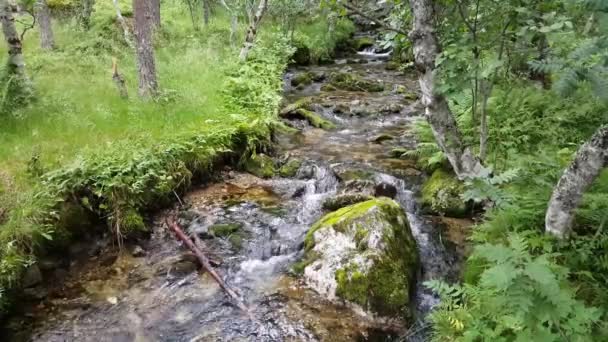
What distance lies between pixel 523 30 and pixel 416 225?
455cm

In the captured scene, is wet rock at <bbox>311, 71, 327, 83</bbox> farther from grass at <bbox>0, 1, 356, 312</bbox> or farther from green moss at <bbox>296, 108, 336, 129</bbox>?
green moss at <bbox>296, 108, 336, 129</bbox>

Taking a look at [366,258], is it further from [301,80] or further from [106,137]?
[301,80]

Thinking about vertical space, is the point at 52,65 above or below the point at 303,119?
above

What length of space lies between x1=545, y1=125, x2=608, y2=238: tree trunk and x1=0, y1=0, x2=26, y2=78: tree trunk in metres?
9.48

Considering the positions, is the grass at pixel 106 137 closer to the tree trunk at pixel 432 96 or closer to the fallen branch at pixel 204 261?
the fallen branch at pixel 204 261

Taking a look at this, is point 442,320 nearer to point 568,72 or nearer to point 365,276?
point 365,276

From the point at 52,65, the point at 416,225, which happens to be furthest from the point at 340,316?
the point at 52,65

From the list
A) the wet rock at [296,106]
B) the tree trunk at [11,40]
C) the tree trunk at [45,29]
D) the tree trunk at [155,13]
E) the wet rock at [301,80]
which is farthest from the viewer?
the tree trunk at [155,13]

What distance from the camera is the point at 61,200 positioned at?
6.54 meters

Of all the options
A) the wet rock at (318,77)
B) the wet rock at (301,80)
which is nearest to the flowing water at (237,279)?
the wet rock at (301,80)

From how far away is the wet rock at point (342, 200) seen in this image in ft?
A: 26.6

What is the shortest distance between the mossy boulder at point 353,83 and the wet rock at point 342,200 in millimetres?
9907

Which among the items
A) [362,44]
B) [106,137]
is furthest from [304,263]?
[362,44]

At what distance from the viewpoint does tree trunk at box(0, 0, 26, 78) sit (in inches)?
331
